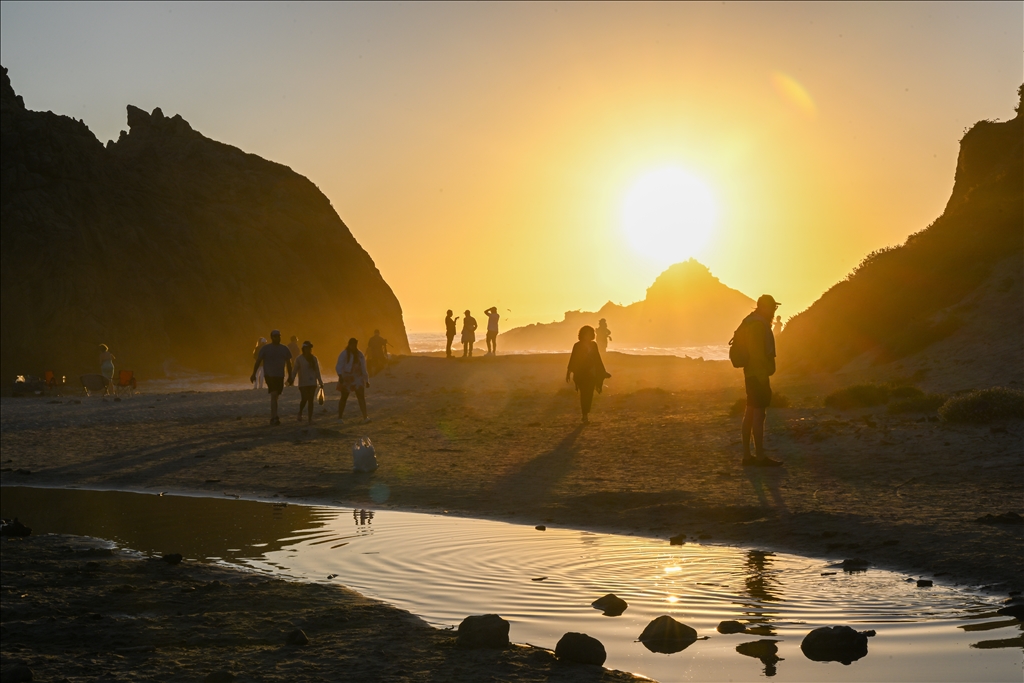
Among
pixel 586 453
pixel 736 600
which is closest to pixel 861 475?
pixel 586 453

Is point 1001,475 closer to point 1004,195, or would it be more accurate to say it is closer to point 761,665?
point 761,665

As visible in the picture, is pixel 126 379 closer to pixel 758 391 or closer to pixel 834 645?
pixel 758 391

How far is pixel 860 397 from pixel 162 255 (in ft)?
197

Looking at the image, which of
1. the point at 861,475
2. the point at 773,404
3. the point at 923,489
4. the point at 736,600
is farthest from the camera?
the point at 773,404

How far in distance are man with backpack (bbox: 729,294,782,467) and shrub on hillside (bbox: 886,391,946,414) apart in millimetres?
4965

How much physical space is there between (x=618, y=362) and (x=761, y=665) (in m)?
32.1

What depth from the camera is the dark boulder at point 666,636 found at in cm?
584

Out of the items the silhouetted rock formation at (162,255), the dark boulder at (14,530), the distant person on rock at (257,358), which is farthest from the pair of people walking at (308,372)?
the silhouetted rock formation at (162,255)

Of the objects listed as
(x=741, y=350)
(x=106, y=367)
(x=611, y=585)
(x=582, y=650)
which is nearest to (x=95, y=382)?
(x=106, y=367)

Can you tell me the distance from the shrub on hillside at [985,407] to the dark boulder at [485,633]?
36.6 ft

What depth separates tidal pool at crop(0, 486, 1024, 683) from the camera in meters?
5.61

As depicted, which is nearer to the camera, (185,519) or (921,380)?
(185,519)

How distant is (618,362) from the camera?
123 ft

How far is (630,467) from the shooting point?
13.6m
